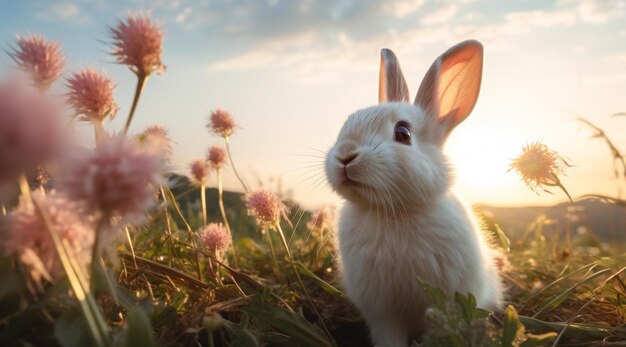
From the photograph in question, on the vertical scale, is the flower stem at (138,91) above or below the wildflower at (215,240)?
above

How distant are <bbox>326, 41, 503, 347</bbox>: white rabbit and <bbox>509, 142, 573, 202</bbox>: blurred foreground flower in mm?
367

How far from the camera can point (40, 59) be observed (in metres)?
1.44

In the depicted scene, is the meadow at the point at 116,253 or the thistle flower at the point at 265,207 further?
the thistle flower at the point at 265,207

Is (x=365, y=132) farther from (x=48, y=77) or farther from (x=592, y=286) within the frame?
(x=592, y=286)

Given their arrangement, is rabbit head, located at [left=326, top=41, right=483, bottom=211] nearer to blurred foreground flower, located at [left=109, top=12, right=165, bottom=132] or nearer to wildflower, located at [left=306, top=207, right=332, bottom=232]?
wildflower, located at [left=306, top=207, right=332, bottom=232]

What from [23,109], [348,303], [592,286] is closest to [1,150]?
[23,109]

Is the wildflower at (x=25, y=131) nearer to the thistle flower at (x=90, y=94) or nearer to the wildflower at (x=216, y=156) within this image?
the thistle flower at (x=90, y=94)

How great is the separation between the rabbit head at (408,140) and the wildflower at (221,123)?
0.92 metres

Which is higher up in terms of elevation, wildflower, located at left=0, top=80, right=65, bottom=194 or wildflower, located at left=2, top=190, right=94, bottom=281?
wildflower, located at left=0, top=80, right=65, bottom=194

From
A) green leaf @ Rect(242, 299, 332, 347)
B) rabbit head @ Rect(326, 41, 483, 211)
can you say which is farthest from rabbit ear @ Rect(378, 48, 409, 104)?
green leaf @ Rect(242, 299, 332, 347)

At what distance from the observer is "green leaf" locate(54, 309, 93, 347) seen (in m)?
1.25

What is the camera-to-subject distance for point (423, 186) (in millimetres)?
2373

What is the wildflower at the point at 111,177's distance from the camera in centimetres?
105

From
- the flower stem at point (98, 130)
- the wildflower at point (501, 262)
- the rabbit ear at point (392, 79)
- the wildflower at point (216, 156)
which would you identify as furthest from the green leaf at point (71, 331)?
the wildflower at point (501, 262)
